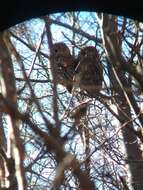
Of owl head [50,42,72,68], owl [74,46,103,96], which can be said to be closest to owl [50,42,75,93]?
owl head [50,42,72,68]

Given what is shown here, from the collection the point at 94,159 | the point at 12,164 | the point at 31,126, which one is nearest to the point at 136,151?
the point at 94,159

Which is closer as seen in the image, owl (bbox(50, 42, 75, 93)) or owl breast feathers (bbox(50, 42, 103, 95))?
owl breast feathers (bbox(50, 42, 103, 95))

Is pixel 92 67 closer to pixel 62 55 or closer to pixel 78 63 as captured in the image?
pixel 78 63

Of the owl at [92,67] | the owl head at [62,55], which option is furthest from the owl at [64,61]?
the owl at [92,67]

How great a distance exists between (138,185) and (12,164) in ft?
7.96

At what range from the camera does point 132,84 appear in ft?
13.8

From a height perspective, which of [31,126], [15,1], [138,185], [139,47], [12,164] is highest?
[139,47]

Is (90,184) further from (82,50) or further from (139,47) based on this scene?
(82,50)

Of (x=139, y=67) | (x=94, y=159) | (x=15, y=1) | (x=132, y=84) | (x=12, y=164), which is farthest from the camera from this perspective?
(x=94, y=159)

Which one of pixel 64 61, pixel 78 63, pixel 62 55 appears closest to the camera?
pixel 78 63

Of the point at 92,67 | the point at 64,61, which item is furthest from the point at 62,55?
the point at 92,67

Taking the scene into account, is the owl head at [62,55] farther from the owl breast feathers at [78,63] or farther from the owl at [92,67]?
the owl at [92,67]

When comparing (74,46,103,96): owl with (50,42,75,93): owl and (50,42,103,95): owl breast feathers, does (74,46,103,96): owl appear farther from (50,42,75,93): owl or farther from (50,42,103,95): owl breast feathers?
(50,42,75,93): owl

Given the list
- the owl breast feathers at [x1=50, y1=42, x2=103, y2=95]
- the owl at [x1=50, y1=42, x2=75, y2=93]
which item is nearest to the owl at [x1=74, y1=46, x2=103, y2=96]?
the owl breast feathers at [x1=50, y1=42, x2=103, y2=95]
